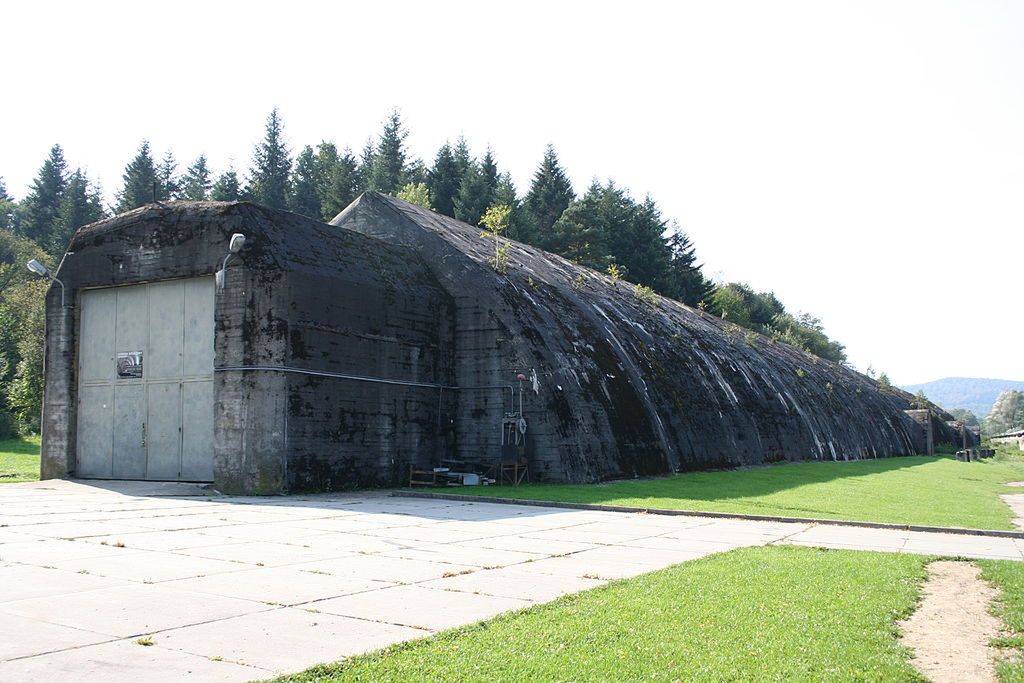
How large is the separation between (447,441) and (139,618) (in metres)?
16.3

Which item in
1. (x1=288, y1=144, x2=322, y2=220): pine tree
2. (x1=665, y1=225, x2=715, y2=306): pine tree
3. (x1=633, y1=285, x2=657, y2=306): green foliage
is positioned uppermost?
(x1=288, y1=144, x2=322, y2=220): pine tree

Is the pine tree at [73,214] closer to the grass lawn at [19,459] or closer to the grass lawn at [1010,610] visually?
the grass lawn at [19,459]

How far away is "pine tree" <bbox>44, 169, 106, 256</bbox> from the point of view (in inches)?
3305

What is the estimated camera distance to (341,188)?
7862cm

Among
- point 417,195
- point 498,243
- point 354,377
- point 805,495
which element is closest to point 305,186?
point 417,195

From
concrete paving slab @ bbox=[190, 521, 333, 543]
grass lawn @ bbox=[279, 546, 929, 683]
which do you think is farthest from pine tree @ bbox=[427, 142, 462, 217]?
grass lawn @ bbox=[279, 546, 929, 683]

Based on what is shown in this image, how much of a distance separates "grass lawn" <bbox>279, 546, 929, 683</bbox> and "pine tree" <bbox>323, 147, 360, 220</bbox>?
71.8 metres

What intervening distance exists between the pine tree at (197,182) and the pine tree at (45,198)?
1289cm

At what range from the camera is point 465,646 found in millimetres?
5551

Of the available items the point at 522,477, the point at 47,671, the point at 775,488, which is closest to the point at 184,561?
the point at 47,671

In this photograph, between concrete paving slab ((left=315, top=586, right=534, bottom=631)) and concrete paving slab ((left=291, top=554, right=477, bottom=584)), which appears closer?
concrete paving slab ((left=315, top=586, right=534, bottom=631))

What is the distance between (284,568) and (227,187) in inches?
3192

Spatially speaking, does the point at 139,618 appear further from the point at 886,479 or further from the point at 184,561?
the point at 886,479

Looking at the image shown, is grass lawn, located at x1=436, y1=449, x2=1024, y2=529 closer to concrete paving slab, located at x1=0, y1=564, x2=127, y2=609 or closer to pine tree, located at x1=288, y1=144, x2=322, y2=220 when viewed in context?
concrete paving slab, located at x1=0, y1=564, x2=127, y2=609
